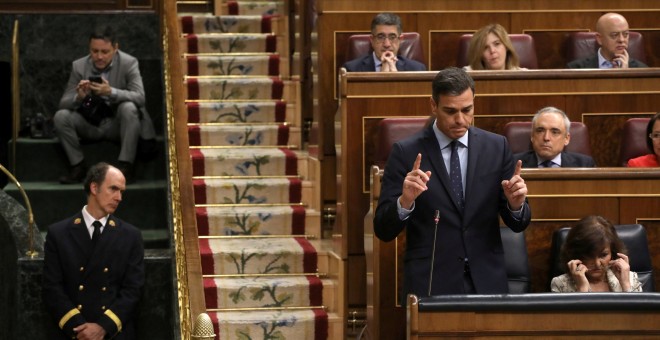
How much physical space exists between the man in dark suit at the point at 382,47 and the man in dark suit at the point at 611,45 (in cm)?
71

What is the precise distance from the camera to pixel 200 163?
5066 millimetres

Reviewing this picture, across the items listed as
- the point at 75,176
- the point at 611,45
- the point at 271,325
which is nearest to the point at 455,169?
the point at 271,325

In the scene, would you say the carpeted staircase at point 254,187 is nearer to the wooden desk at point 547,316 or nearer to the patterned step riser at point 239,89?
the patterned step riser at point 239,89

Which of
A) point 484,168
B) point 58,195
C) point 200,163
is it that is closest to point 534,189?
point 484,168

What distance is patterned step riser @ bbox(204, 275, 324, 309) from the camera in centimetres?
439

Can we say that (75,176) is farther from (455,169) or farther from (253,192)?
(455,169)

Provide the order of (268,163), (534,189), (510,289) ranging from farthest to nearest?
(268,163) < (534,189) < (510,289)

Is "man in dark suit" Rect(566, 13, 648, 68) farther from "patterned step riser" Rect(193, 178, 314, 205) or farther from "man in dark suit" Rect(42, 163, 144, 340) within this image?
"man in dark suit" Rect(42, 163, 144, 340)

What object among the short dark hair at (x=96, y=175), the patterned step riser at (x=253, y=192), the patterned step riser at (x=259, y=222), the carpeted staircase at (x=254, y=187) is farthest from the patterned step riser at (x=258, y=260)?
the short dark hair at (x=96, y=175)

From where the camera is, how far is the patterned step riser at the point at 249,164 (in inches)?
200

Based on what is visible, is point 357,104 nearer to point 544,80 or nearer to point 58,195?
point 544,80

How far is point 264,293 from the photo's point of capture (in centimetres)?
443

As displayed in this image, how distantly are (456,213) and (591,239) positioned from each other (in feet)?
1.25

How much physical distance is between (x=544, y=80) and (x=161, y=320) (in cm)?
151
